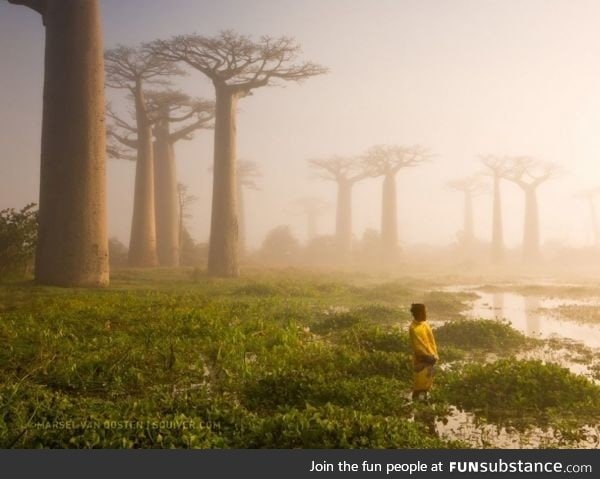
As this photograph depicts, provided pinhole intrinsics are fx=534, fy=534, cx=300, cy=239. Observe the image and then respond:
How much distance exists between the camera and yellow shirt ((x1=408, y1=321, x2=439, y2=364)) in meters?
5.94

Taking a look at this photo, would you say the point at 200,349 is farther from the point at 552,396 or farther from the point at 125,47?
the point at 125,47

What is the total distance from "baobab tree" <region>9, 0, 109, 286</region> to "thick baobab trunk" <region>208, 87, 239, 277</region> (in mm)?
6549

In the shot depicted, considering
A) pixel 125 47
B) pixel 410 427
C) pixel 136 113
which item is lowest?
pixel 410 427

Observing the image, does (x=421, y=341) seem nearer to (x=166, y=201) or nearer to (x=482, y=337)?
(x=482, y=337)

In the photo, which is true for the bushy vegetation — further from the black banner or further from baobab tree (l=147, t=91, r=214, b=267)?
baobab tree (l=147, t=91, r=214, b=267)

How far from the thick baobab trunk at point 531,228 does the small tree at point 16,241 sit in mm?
38744

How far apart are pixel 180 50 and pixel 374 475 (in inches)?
761

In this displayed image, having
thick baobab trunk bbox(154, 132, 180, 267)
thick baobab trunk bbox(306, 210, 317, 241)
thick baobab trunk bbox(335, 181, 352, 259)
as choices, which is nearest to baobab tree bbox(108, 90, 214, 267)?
thick baobab trunk bbox(154, 132, 180, 267)

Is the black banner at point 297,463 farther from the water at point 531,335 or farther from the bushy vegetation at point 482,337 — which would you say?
the bushy vegetation at point 482,337

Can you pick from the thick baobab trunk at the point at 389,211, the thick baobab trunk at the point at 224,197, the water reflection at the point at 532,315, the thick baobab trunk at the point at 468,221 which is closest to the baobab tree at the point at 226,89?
the thick baobab trunk at the point at 224,197

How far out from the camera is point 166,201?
29.3 metres

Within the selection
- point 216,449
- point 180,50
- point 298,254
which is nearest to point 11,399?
point 216,449

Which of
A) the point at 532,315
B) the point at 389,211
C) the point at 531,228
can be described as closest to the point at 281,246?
the point at 389,211

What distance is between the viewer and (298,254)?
143 feet
